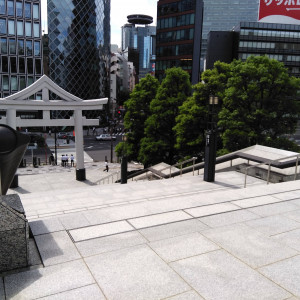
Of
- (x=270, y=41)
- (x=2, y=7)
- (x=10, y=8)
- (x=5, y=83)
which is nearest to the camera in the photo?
(x=2, y=7)

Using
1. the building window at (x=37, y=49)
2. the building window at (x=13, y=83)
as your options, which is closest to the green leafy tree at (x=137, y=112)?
the building window at (x=13, y=83)

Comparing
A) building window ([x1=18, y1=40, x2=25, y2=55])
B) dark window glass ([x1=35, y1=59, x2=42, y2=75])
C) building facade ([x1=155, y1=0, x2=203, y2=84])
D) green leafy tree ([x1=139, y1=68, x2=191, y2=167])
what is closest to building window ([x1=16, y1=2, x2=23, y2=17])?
building window ([x1=18, y1=40, x2=25, y2=55])

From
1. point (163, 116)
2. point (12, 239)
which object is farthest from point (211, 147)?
point (163, 116)

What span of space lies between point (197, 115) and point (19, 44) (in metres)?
45.3

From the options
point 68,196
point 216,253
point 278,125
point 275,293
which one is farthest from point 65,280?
point 278,125

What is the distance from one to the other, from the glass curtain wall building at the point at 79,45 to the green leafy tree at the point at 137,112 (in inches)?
1700

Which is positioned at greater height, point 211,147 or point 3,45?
point 3,45

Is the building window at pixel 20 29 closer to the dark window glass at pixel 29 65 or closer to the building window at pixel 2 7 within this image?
the building window at pixel 2 7

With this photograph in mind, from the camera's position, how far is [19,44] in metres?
54.2

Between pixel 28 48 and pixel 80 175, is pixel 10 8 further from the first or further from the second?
pixel 80 175

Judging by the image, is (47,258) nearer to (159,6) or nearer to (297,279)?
(297,279)

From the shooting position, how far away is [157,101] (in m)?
23.5

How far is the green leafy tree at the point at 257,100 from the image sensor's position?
787 inches

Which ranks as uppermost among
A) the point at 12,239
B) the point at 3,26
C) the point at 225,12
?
the point at 225,12
